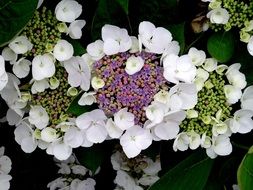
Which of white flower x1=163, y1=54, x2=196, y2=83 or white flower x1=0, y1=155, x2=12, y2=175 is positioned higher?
white flower x1=163, y1=54, x2=196, y2=83

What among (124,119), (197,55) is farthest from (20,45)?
(197,55)

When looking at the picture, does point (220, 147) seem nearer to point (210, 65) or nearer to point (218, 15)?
point (210, 65)

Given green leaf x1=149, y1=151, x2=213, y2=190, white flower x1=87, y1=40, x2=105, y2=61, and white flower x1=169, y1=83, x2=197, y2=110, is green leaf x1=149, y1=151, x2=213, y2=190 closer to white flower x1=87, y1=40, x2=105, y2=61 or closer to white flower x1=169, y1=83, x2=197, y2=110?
white flower x1=169, y1=83, x2=197, y2=110

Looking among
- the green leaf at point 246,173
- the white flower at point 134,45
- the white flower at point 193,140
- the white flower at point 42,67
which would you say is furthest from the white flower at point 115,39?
the green leaf at point 246,173

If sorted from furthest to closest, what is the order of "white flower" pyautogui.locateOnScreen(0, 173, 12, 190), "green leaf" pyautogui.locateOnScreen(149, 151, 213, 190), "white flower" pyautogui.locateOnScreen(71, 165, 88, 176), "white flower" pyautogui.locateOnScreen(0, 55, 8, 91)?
1. "white flower" pyautogui.locateOnScreen(71, 165, 88, 176)
2. "white flower" pyautogui.locateOnScreen(0, 173, 12, 190)
3. "green leaf" pyautogui.locateOnScreen(149, 151, 213, 190)
4. "white flower" pyautogui.locateOnScreen(0, 55, 8, 91)

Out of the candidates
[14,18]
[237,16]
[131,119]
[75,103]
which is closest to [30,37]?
[14,18]

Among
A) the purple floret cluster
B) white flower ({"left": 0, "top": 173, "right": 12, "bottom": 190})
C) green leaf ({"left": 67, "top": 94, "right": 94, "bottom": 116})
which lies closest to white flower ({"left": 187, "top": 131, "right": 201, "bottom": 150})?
the purple floret cluster

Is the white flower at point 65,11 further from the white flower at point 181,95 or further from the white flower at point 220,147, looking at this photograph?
the white flower at point 220,147
